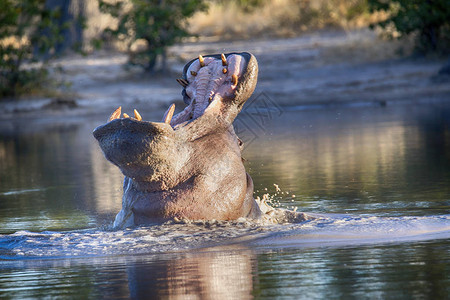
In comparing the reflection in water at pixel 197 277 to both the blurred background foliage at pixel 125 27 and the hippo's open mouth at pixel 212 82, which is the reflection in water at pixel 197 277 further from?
the blurred background foliage at pixel 125 27

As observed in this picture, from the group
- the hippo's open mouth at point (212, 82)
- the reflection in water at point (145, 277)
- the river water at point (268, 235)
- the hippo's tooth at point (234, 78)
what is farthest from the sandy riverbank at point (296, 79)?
the reflection in water at point (145, 277)

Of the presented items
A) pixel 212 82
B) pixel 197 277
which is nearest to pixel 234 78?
pixel 212 82

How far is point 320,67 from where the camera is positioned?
654 inches

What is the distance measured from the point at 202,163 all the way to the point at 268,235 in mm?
518

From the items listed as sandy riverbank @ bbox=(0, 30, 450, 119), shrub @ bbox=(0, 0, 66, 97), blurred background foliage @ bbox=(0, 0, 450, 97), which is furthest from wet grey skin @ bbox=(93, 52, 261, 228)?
shrub @ bbox=(0, 0, 66, 97)

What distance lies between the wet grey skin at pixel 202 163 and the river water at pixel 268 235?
103mm

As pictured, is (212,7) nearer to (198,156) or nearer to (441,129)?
(441,129)

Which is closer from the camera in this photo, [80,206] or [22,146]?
[80,206]

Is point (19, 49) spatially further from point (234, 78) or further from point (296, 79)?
point (234, 78)

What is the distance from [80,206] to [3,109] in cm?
1042

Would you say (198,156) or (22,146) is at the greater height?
(198,156)

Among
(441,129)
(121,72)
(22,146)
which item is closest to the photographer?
(441,129)

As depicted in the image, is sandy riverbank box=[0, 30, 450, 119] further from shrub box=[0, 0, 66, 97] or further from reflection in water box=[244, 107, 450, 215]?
reflection in water box=[244, 107, 450, 215]

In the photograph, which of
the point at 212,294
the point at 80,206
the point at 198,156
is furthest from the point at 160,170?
the point at 80,206
